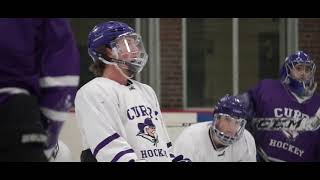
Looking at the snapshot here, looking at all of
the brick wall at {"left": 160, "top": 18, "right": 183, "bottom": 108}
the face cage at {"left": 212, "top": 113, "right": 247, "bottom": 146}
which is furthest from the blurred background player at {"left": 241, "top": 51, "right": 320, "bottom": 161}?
the brick wall at {"left": 160, "top": 18, "right": 183, "bottom": 108}

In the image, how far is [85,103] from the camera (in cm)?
248

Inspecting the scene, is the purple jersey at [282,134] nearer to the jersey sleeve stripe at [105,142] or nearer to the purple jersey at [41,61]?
the jersey sleeve stripe at [105,142]

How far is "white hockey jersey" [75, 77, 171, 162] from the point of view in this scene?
95.6 inches

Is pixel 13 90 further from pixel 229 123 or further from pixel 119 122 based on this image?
pixel 229 123

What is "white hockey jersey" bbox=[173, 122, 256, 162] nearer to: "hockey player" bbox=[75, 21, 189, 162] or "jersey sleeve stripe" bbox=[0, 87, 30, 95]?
"hockey player" bbox=[75, 21, 189, 162]

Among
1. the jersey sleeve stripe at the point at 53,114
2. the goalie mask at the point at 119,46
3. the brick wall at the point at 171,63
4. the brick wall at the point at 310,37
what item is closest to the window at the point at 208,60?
the brick wall at the point at 171,63

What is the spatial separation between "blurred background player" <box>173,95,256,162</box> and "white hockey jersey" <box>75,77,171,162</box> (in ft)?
3.43

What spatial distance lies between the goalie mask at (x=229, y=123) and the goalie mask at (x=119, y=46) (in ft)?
3.75

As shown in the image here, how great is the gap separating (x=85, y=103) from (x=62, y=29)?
589 mm

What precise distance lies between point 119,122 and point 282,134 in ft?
5.97

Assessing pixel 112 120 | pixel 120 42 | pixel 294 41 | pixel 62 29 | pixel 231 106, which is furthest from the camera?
pixel 294 41

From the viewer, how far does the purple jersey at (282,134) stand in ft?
13.2
